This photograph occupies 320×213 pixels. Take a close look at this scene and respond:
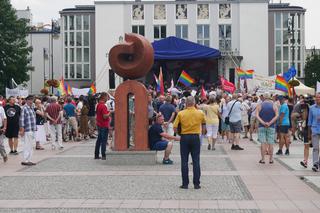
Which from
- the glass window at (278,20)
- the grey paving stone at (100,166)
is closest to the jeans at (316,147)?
the grey paving stone at (100,166)

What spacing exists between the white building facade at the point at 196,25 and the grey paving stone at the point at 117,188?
59484 millimetres

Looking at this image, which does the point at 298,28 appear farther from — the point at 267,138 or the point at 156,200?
the point at 156,200

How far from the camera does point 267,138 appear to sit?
16.3 m

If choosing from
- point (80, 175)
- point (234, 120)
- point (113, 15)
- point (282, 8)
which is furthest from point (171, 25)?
point (80, 175)

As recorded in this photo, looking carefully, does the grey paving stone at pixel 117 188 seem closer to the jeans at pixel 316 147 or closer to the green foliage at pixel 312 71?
the jeans at pixel 316 147

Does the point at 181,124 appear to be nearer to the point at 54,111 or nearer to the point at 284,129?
the point at 284,129

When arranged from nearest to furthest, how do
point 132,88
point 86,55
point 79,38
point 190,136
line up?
point 190,136, point 132,88, point 79,38, point 86,55

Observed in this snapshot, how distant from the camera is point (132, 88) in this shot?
16.7 m

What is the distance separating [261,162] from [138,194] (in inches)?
236

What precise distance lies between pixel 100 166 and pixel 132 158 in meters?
0.87

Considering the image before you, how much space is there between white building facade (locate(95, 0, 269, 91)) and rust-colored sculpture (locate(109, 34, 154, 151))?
183 ft

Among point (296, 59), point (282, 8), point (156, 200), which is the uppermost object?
point (282, 8)

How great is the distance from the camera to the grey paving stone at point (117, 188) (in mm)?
11031

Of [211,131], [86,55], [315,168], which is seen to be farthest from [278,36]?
[315,168]
